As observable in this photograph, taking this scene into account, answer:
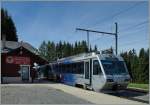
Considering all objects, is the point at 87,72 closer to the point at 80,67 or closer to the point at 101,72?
the point at 80,67

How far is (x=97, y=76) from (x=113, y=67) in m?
1.34

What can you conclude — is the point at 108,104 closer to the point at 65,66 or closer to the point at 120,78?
the point at 120,78

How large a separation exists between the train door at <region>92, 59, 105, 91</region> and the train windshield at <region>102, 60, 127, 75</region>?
1.44ft

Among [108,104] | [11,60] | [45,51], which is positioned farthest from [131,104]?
[45,51]

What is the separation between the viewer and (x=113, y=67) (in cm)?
2517

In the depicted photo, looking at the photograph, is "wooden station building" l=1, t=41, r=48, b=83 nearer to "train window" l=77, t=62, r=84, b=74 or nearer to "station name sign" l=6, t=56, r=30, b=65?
"station name sign" l=6, t=56, r=30, b=65

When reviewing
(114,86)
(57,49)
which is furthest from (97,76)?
(57,49)

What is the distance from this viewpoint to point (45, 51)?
143m

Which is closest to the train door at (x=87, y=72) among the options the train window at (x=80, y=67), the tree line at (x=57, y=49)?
the train window at (x=80, y=67)

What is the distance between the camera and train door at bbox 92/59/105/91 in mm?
24359

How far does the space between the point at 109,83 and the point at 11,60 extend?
18.6 meters

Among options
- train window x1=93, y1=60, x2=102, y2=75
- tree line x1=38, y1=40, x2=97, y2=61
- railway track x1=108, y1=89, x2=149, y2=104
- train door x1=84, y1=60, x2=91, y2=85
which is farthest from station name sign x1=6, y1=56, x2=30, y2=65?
tree line x1=38, y1=40, x2=97, y2=61

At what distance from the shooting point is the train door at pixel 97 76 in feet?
79.9

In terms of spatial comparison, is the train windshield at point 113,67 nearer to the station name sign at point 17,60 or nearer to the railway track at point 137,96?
the railway track at point 137,96
